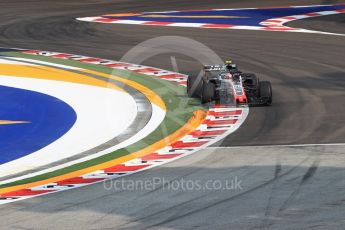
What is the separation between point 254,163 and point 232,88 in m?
4.50

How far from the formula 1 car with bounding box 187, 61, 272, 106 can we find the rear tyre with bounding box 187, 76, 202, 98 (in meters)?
0.19

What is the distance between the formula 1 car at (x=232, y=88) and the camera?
1839cm

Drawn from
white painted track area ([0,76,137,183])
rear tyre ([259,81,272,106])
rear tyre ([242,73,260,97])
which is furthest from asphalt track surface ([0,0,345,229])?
white painted track area ([0,76,137,183])

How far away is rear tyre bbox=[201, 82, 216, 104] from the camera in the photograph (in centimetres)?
1841

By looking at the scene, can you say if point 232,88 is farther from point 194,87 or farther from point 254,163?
point 254,163

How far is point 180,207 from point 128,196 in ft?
2.96

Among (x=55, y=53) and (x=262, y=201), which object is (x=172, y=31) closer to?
(x=55, y=53)

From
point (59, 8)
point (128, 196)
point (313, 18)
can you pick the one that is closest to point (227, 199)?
point (128, 196)

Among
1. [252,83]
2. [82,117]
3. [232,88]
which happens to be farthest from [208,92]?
[82,117]

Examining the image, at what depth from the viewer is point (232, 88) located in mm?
18422

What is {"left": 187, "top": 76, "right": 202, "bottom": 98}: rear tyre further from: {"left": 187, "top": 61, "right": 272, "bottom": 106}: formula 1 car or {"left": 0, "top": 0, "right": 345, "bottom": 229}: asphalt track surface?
{"left": 0, "top": 0, "right": 345, "bottom": 229}: asphalt track surface

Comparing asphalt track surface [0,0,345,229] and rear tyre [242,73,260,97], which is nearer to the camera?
asphalt track surface [0,0,345,229]

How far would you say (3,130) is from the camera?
16703 mm

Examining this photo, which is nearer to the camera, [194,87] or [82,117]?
[82,117]
